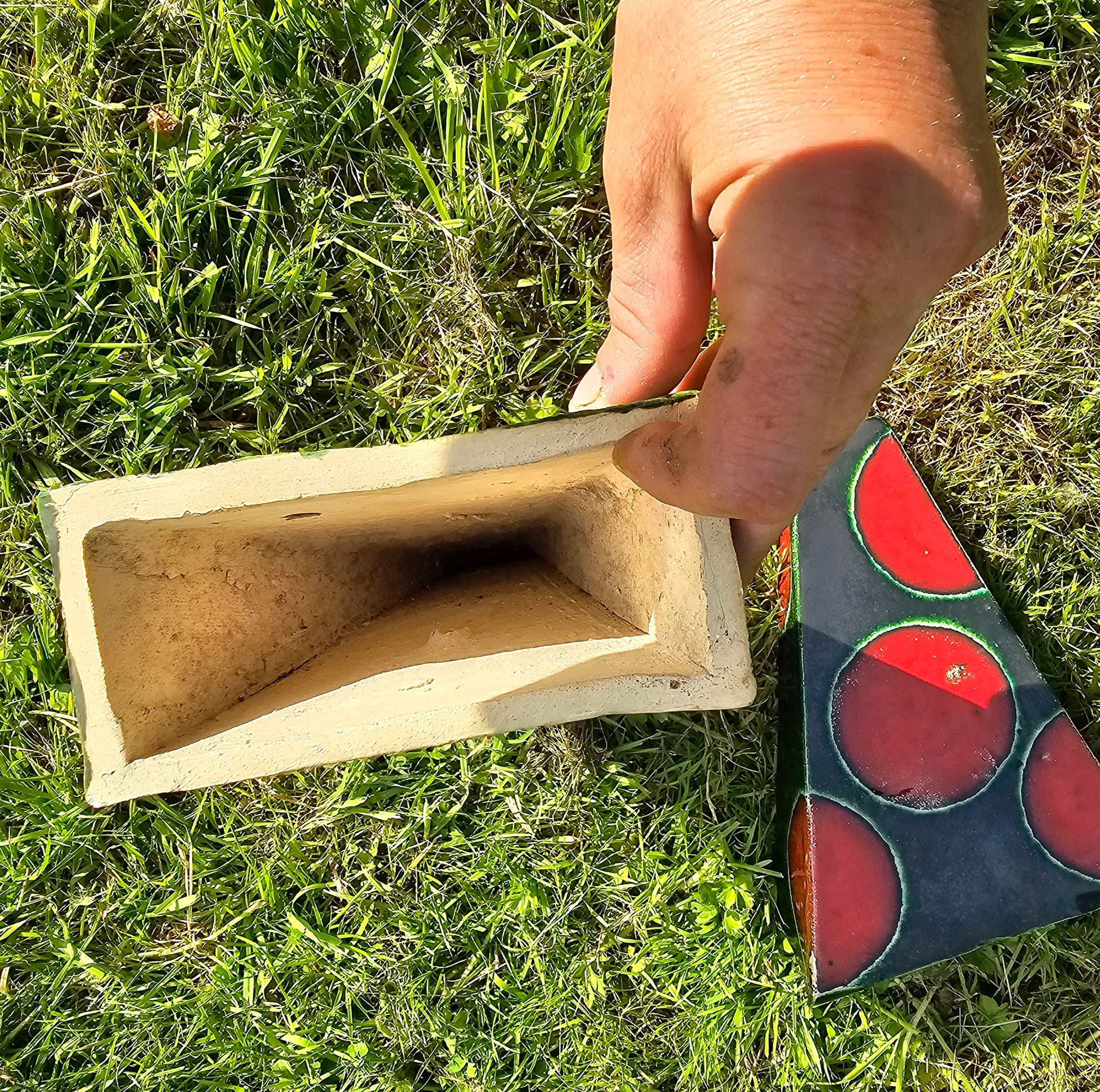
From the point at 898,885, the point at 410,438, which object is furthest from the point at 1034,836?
the point at 410,438

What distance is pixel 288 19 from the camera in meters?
1.94

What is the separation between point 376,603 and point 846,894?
1.21 meters

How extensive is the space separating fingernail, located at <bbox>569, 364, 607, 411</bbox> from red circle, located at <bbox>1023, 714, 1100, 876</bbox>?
1.34 metres

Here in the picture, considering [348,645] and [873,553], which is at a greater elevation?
[348,645]

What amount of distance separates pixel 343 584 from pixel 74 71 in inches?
55.2

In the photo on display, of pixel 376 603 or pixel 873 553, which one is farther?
pixel 873 553

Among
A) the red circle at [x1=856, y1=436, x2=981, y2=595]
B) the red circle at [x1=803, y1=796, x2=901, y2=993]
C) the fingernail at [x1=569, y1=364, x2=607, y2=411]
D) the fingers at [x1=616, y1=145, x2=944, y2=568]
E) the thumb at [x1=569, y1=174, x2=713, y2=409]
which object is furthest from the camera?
the red circle at [x1=856, y1=436, x2=981, y2=595]

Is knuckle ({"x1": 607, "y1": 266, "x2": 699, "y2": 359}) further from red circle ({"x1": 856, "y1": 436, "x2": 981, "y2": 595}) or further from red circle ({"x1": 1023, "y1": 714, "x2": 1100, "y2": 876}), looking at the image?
red circle ({"x1": 1023, "y1": 714, "x2": 1100, "y2": 876})

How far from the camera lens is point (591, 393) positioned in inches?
62.6

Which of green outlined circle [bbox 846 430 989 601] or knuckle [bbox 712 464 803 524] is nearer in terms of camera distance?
knuckle [bbox 712 464 803 524]

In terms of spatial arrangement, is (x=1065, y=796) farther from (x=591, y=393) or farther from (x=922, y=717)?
(x=591, y=393)

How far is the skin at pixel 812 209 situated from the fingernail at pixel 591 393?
426 mm

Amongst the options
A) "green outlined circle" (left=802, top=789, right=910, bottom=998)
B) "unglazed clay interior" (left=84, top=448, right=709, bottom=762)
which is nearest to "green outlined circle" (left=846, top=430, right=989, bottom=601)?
"green outlined circle" (left=802, top=789, right=910, bottom=998)

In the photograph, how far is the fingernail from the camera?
1.56 m
